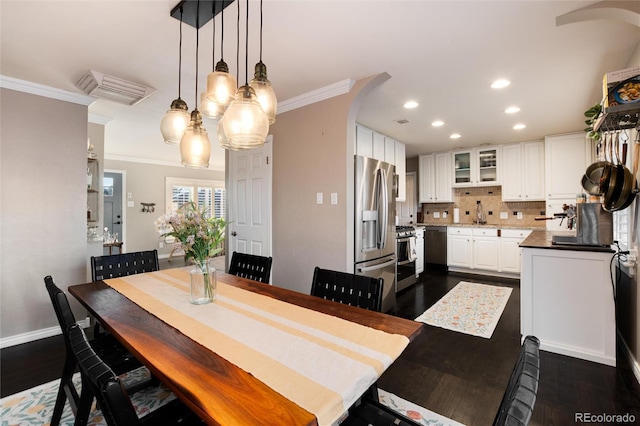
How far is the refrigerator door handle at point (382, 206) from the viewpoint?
3344 mm

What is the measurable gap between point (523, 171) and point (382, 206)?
345 centimetres

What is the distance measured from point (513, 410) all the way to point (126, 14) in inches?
101

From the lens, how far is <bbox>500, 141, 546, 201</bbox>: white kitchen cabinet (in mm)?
5074

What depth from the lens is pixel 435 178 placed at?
612 cm

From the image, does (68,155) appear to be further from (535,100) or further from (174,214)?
(535,100)

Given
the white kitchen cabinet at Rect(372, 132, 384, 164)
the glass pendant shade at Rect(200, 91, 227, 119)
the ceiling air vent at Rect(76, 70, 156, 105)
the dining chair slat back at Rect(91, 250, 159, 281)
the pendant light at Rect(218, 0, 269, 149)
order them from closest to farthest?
the pendant light at Rect(218, 0, 269, 149), the glass pendant shade at Rect(200, 91, 227, 119), the dining chair slat back at Rect(91, 250, 159, 281), the ceiling air vent at Rect(76, 70, 156, 105), the white kitchen cabinet at Rect(372, 132, 384, 164)

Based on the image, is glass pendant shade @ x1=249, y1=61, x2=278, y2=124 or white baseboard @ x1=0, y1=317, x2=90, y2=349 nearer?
glass pendant shade @ x1=249, y1=61, x2=278, y2=124

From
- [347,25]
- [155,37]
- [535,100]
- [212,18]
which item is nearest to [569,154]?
[535,100]

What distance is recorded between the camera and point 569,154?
4625 mm

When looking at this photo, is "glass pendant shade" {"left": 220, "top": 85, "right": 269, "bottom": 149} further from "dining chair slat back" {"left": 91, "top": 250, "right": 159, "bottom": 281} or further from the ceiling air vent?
the ceiling air vent

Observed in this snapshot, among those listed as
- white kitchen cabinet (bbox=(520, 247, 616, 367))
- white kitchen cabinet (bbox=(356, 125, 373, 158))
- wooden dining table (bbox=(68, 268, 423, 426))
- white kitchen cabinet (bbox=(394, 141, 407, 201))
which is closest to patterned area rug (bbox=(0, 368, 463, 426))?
wooden dining table (bbox=(68, 268, 423, 426))

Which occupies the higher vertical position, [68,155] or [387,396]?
[68,155]

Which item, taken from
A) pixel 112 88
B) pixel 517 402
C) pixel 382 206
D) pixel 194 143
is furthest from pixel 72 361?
pixel 382 206

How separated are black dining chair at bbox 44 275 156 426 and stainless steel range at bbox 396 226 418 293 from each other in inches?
121
